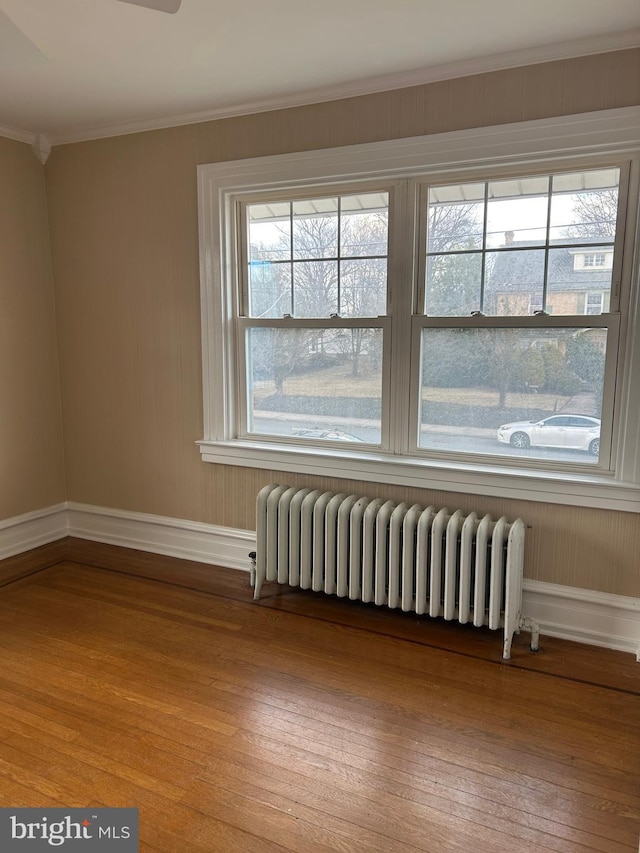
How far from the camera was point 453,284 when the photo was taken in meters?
3.01

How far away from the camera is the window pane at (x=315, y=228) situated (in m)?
3.27

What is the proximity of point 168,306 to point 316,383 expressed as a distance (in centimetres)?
108

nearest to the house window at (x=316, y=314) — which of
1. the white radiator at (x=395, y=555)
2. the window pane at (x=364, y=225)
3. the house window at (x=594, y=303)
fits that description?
the window pane at (x=364, y=225)

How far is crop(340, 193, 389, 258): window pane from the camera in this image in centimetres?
314

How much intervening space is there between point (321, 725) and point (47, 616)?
5.52 feet

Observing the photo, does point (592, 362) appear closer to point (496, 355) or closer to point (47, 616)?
point (496, 355)

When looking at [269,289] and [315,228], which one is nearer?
[315,228]

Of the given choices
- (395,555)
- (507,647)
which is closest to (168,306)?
(395,555)

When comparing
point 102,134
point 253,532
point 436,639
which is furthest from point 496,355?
point 102,134

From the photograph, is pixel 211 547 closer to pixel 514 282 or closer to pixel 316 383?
pixel 316 383

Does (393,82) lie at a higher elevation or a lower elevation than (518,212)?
higher

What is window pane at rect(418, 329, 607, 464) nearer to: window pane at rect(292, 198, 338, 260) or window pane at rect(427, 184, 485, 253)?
window pane at rect(427, 184, 485, 253)

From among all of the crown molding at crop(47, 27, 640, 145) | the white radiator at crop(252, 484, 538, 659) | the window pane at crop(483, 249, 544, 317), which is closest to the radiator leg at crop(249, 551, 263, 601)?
the white radiator at crop(252, 484, 538, 659)

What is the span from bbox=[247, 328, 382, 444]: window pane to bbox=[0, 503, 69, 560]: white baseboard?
167 cm
